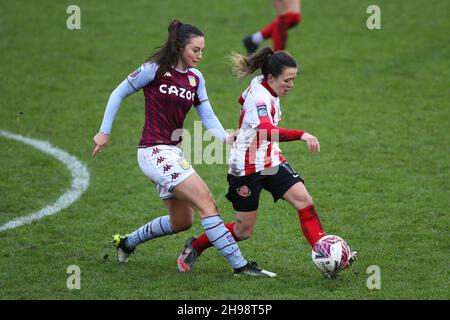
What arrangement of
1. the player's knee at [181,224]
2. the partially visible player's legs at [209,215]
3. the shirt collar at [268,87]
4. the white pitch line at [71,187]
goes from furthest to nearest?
the white pitch line at [71,187]
the player's knee at [181,224]
the shirt collar at [268,87]
the partially visible player's legs at [209,215]

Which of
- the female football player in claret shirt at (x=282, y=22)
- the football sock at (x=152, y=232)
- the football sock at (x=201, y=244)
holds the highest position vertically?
the female football player in claret shirt at (x=282, y=22)

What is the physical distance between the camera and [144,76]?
22.9 ft

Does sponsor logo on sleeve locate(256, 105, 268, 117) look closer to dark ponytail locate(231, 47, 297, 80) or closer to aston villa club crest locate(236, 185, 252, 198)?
dark ponytail locate(231, 47, 297, 80)

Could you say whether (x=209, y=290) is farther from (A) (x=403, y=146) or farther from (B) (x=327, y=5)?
(B) (x=327, y=5)

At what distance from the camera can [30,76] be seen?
13672 mm

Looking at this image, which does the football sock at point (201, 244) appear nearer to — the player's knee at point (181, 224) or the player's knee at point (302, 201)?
the player's knee at point (181, 224)

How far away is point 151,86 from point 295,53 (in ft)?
25.6

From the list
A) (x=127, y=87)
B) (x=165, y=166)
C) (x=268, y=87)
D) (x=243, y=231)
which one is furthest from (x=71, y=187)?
(x=268, y=87)

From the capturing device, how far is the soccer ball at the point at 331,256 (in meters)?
6.77

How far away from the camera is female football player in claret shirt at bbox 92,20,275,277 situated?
691 cm

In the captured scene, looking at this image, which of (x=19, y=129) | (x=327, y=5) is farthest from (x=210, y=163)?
(x=327, y=5)

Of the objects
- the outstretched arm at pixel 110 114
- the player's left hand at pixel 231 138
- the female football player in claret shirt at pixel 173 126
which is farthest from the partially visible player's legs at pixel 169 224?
the outstretched arm at pixel 110 114

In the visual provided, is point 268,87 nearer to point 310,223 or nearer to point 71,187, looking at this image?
point 310,223

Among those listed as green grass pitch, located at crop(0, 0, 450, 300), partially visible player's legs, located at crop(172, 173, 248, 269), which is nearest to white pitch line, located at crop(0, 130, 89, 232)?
green grass pitch, located at crop(0, 0, 450, 300)
